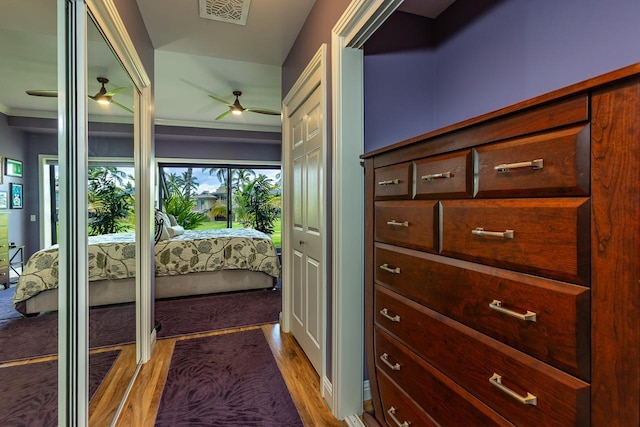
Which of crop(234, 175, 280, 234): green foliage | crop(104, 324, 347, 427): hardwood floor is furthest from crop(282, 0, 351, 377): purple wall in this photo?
crop(234, 175, 280, 234): green foliage

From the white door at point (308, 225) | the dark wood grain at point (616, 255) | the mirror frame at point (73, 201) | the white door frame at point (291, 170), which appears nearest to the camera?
the dark wood grain at point (616, 255)

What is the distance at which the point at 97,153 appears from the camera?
5.04 feet

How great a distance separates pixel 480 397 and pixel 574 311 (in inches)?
15.6

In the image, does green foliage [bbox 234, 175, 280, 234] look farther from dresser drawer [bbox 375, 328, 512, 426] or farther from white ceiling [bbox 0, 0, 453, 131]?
dresser drawer [bbox 375, 328, 512, 426]

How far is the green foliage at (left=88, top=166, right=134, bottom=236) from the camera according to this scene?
150 centimetres

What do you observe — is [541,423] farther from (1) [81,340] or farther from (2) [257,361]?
(2) [257,361]

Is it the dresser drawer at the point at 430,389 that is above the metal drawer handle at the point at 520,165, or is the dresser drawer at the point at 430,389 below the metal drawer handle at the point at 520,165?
below

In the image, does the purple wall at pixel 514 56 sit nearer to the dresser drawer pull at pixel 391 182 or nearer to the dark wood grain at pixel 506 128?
the dresser drawer pull at pixel 391 182

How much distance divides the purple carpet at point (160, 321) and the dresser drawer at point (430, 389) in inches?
48.7

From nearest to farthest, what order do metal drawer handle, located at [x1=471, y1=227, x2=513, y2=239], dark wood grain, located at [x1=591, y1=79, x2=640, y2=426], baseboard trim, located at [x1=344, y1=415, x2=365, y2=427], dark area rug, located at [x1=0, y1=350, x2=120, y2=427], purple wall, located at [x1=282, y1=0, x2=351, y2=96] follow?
dark wood grain, located at [x1=591, y1=79, x2=640, y2=426]
metal drawer handle, located at [x1=471, y1=227, x2=513, y2=239]
dark area rug, located at [x1=0, y1=350, x2=120, y2=427]
baseboard trim, located at [x1=344, y1=415, x2=365, y2=427]
purple wall, located at [x1=282, y1=0, x2=351, y2=96]

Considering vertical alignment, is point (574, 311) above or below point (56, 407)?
above

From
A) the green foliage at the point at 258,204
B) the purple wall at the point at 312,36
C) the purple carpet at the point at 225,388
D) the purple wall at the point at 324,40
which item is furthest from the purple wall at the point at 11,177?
the green foliage at the point at 258,204

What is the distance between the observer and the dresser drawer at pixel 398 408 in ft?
3.63

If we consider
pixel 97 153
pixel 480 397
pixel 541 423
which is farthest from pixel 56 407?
pixel 541 423
